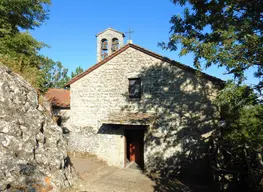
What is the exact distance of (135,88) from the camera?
11078 millimetres

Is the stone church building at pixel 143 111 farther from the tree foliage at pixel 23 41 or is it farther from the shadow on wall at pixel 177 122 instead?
the tree foliage at pixel 23 41

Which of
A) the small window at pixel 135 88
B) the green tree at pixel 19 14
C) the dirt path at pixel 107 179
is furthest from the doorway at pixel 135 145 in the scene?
the green tree at pixel 19 14

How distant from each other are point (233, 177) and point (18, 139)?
8402 millimetres

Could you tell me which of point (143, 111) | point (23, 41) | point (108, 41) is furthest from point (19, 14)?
point (143, 111)

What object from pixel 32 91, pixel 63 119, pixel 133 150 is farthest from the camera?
pixel 63 119

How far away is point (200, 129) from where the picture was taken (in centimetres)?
954

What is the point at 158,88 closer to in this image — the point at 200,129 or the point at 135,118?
the point at 135,118

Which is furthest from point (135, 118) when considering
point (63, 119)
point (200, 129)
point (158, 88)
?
point (63, 119)

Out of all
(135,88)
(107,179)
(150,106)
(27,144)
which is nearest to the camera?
(27,144)

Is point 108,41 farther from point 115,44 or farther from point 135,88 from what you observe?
point 135,88

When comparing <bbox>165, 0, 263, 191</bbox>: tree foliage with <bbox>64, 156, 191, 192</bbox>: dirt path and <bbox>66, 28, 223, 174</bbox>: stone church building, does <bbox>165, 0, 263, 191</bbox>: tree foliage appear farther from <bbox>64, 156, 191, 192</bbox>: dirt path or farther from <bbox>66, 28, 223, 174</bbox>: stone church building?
<bbox>64, 156, 191, 192</bbox>: dirt path

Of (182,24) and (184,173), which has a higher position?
(182,24)

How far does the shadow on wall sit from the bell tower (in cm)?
454

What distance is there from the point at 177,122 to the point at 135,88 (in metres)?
3.15
